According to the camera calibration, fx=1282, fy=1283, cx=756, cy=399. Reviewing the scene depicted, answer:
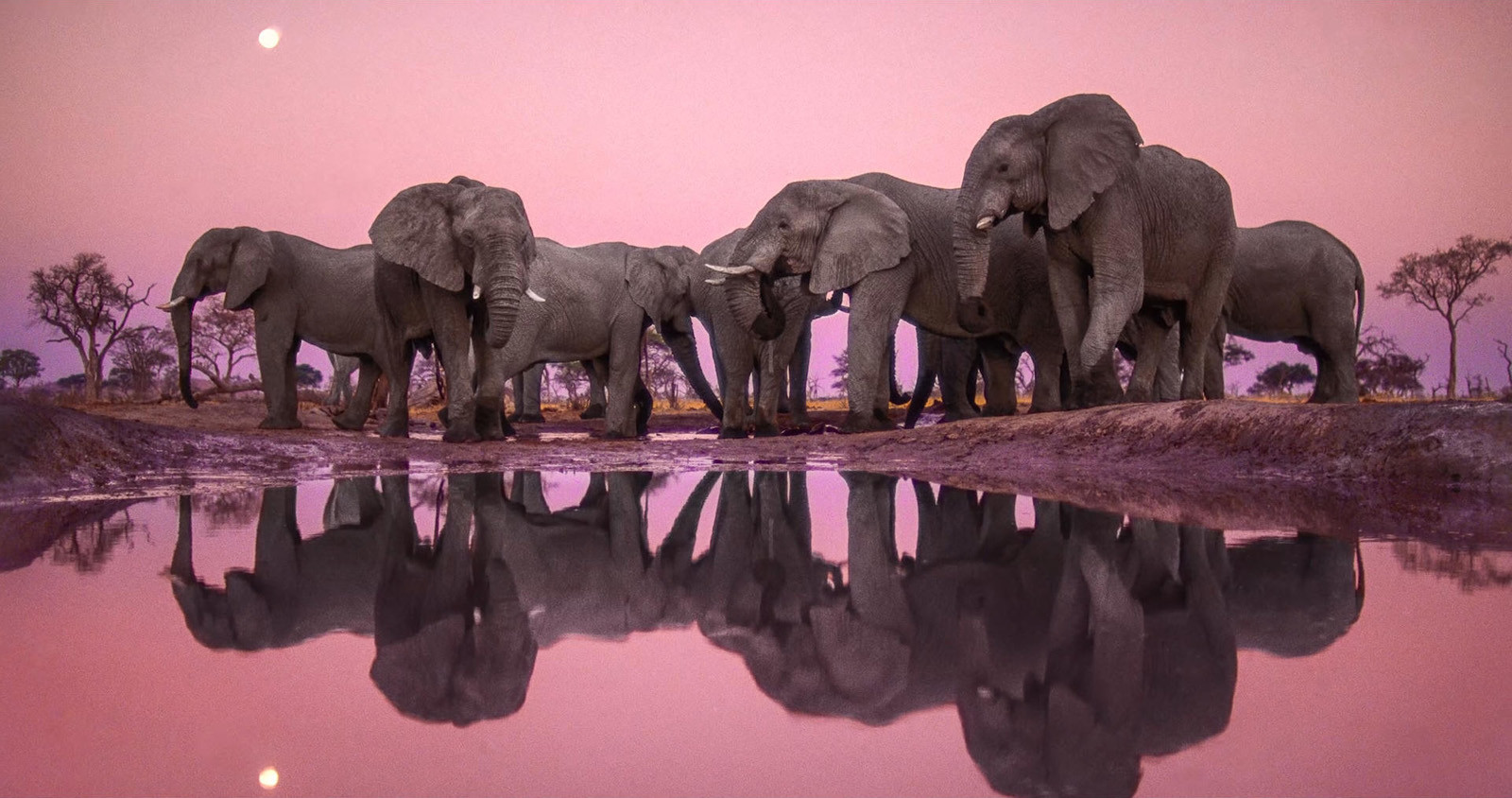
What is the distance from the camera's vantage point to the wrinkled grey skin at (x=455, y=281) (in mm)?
12164

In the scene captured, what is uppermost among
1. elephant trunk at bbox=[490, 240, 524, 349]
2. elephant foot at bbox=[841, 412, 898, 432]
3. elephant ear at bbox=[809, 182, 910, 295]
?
elephant ear at bbox=[809, 182, 910, 295]

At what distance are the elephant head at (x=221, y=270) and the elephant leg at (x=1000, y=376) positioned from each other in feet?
28.7

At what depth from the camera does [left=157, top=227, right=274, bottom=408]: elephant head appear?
51.0 ft

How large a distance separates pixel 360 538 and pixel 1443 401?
5998mm

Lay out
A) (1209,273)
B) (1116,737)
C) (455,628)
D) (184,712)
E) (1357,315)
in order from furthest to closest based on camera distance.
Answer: (1357,315)
(1209,273)
(455,628)
(184,712)
(1116,737)

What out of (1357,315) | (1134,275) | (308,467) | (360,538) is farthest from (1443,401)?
(1357,315)

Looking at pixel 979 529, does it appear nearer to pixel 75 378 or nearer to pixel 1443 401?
pixel 1443 401

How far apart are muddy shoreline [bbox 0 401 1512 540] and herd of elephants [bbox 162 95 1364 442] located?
1643 mm

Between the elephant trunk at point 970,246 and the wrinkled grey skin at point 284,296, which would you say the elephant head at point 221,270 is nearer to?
the wrinkled grey skin at point 284,296

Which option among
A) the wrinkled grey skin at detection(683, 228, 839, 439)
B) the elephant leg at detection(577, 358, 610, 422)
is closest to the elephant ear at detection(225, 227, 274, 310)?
the elephant leg at detection(577, 358, 610, 422)

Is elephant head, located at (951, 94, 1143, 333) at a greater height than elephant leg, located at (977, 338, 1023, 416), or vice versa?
elephant head, located at (951, 94, 1143, 333)

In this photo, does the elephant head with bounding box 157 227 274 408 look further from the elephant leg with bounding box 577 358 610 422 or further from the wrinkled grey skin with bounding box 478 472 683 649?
the wrinkled grey skin with bounding box 478 472 683 649

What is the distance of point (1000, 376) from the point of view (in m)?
13.7

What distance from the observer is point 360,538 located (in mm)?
4852
